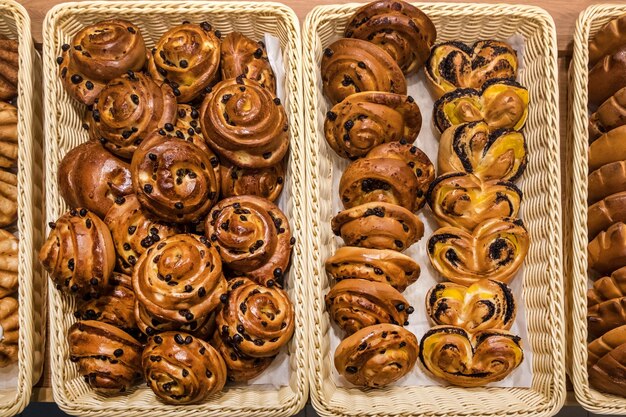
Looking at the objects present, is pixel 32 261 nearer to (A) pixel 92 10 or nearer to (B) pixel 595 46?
(A) pixel 92 10

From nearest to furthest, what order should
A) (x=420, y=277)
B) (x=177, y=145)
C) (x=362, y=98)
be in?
(x=177, y=145), (x=362, y=98), (x=420, y=277)

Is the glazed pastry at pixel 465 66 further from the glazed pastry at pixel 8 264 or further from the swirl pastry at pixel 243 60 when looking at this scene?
the glazed pastry at pixel 8 264

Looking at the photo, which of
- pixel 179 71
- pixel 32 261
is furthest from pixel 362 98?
pixel 32 261

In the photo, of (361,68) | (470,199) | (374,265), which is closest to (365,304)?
(374,265)

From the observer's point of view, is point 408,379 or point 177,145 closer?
point 177,145

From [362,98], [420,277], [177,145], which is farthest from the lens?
[420,277]

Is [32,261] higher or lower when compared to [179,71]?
lower

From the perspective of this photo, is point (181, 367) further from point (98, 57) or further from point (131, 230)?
point (98, 57)
